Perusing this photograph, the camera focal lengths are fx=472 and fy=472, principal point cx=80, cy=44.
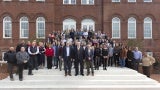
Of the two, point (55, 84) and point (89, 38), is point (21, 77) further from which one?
point (89, 38)

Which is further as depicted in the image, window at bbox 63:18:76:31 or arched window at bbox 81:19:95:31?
arched window at bbox 81:19:95:31

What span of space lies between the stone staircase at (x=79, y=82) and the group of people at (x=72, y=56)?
532 mm

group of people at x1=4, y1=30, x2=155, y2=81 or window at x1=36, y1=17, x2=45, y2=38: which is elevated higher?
window at x1=36, y1=17, x2=45, y2=38

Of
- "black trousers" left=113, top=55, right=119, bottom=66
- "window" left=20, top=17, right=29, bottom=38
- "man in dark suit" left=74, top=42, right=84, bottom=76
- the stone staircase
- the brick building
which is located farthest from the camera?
the brick building

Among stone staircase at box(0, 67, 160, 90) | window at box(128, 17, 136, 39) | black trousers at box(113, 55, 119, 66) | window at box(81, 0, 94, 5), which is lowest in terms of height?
stone staircase at box(0, 67, 160, 90)

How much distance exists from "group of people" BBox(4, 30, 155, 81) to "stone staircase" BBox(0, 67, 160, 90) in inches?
21.0

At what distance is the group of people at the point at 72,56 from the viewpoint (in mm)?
28359

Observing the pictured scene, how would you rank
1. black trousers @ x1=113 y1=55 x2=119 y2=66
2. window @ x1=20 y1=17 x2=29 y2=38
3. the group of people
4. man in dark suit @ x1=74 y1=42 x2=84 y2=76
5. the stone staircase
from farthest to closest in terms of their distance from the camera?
window @ x1=20 y1=17 x2=29 y2=38
black trousers @ x1=113 y1=55 x2=119 y2=66
man in dark suit @ x1=74 y1=42 x2=84 y2=76
the group of people
the stone staircase

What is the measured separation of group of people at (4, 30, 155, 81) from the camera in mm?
28359

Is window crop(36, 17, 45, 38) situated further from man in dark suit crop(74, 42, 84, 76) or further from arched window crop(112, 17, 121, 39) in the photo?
man in dark suit crop(74, 42, 84, 76)

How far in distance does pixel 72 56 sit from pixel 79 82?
1.84 meters

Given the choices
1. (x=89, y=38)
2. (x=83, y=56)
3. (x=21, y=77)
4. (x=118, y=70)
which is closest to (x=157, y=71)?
(x=89, y=38)

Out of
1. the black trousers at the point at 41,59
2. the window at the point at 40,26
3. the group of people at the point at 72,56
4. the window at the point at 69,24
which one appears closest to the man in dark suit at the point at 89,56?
the group of people at the point at 72,56

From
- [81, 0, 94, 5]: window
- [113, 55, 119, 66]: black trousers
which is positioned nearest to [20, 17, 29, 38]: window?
[81, 0, 94, 5]: window
